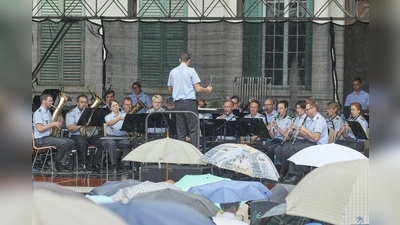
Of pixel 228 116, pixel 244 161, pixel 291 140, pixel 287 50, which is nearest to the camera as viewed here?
pixel 244 161

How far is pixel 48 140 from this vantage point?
37.1 feet

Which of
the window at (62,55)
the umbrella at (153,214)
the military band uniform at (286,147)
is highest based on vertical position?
the window at (62,55)

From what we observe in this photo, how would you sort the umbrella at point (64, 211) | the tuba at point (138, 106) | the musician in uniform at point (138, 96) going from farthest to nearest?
the musician in uniform at point (138, 96) < the tuba at point (138, 106) < the umbrella at point (64, 211)

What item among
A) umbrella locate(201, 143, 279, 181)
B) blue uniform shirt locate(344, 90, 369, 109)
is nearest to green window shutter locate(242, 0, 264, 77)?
blue uniform shirt locate(344, 90, 369, 109)

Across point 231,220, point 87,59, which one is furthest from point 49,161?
point 231,220

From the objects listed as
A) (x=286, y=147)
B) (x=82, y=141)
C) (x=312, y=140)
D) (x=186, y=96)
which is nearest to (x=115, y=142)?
(x=82, y=141)

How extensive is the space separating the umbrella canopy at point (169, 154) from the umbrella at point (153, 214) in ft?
20.6

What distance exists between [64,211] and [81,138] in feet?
35.1

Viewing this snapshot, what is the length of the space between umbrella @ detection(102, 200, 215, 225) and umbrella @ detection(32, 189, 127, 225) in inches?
11.6

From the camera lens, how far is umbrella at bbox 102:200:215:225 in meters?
1.68

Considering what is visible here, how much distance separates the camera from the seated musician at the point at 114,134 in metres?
11.6

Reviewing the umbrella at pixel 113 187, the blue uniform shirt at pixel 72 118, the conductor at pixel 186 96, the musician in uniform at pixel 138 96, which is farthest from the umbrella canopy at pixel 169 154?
the musician in uniform at pixel 138 96

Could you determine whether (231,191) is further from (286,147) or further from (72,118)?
(72,118)

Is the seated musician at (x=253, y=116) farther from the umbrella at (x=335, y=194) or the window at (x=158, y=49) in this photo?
the umbrella at (x=335, y=194)
